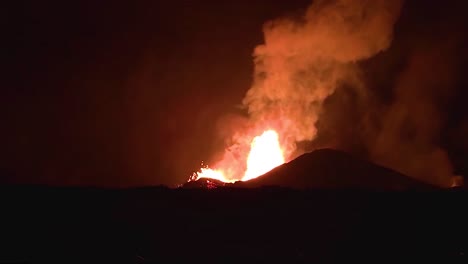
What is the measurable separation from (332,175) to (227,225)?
2822 cm

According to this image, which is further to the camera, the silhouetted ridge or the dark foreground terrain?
the silhouetted ridge

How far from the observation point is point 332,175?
4084cm

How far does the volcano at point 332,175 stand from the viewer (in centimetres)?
3950

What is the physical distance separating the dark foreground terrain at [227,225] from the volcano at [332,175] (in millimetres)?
23788

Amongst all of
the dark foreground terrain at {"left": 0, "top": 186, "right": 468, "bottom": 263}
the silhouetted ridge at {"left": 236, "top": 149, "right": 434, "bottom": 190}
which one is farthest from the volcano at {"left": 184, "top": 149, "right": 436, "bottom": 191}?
the dark foreground terrain at {"left": 0, "top": 186, "right": 468, "bottom": 263}

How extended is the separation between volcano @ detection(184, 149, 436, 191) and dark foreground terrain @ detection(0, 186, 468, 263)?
2379 cm

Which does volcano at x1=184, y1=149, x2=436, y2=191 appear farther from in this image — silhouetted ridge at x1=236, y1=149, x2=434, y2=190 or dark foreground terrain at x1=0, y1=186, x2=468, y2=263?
dark foreground terrain at x1=0, y1=186, x2=468, y2=263

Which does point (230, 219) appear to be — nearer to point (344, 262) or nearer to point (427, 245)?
point (344, 262)

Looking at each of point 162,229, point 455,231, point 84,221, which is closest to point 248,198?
point 162,229

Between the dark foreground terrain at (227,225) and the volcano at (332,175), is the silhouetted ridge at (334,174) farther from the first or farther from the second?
the dark foreground terrain at (227,225)

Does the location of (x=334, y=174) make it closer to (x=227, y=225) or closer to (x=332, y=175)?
(x=332, y=175)

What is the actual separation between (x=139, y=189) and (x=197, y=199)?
5.04 ft

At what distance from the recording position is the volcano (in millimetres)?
39500

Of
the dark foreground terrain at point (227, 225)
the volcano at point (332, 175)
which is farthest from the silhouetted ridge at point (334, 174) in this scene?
the dark foreground terrain at point (227, 225)
